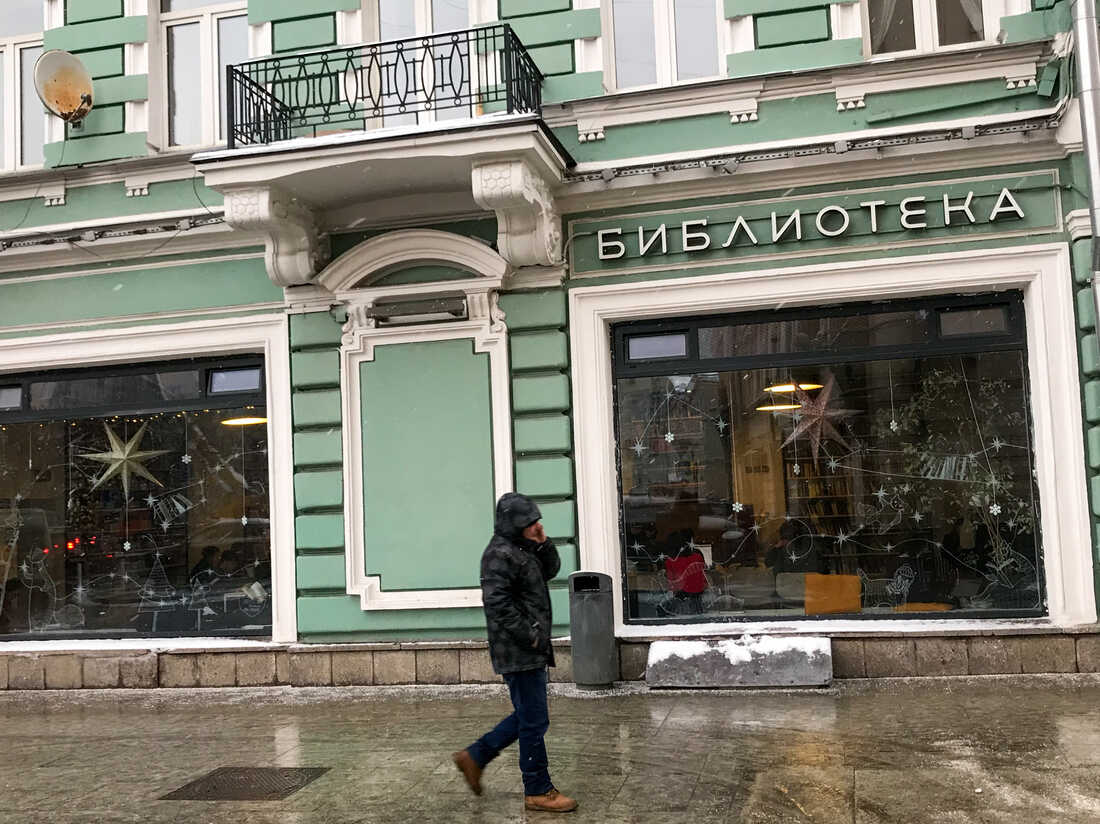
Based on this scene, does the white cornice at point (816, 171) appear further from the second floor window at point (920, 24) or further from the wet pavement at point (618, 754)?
the wet pavement at point (618, 754)

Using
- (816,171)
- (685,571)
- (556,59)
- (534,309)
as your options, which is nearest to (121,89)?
(556,59)

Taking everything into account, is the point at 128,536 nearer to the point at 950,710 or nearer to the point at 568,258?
the point at 568,258

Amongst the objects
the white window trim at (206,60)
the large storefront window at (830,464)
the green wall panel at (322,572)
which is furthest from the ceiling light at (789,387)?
the white window trim at (206,60)

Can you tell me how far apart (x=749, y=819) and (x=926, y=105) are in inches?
241

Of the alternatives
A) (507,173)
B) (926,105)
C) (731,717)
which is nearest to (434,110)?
(507,173)

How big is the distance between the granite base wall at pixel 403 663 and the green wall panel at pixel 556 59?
16.3 ft

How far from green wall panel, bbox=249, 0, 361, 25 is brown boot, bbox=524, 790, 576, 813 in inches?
288

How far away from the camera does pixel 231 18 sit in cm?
1076

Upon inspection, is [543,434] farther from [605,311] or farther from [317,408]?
[317,408]

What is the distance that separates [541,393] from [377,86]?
3.17 metres

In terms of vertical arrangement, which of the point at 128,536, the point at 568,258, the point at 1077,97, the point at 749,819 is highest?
the point at 1077,97

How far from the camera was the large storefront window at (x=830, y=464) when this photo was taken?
8953mm

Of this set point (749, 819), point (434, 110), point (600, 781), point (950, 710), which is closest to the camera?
point (749, 819)

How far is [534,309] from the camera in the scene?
9.47 metres
